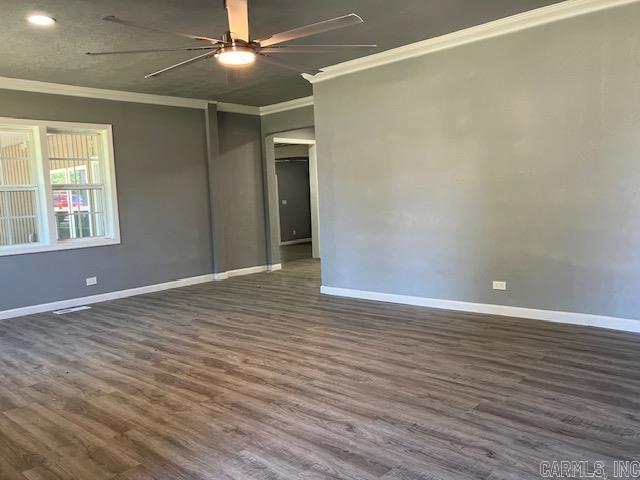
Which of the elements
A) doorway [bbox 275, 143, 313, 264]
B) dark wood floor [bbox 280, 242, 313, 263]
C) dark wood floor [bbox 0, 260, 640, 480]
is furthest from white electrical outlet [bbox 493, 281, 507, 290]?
doorway [bbox 275, 143, 313, 264]

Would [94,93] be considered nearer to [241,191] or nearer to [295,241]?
[241,191]

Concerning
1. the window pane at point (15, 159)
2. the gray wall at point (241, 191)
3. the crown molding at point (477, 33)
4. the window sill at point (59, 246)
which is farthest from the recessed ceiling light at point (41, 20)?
the gray wall at point (241, 191)

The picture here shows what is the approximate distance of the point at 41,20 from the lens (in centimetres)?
397

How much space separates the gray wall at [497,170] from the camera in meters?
4.23

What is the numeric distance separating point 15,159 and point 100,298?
206cm

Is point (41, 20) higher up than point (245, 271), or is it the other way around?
point (41, 20)

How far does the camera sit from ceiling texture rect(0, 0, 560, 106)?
3.85 meters

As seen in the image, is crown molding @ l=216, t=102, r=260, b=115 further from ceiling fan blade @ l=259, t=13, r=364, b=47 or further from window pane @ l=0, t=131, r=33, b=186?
ceiling fan blade @ l=259, t=13, r=364, b=47

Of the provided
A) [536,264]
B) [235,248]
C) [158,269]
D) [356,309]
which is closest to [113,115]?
[158,269]

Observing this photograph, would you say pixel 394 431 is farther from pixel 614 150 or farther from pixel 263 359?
pixel 614 150

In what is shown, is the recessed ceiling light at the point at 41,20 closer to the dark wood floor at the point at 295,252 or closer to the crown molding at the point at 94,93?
the crown molding at the point at 94,93

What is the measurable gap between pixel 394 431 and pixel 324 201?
4.08m

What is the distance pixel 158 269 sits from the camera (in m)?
7.30

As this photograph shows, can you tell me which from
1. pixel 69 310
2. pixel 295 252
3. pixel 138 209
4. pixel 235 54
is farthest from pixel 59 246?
pixel 295 252
